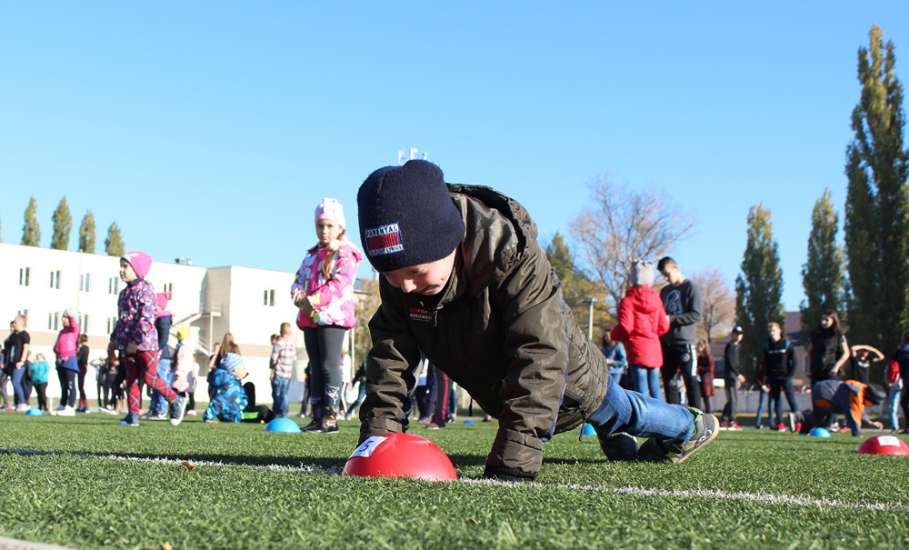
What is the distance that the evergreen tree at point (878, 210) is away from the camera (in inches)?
1192

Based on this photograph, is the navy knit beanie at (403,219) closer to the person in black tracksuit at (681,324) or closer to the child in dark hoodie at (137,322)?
the child in dark hoodie at (137,322)

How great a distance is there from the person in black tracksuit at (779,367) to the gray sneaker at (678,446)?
11792 millimetres

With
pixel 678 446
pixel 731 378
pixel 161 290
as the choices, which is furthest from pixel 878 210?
pixel 161 290

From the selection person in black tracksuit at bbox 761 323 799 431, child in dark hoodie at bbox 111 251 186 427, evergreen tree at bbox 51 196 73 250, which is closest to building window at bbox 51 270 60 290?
evergreen tree at bbox 51 196 73 250

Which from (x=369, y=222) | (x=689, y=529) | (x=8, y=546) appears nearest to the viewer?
(x=8, y=546)

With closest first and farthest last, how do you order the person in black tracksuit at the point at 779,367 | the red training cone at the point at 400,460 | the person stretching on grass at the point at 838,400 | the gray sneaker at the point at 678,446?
the red training cone at the point at 400,460 < the gray sneaker at the point at 678,446 < the person stretching on grass at the point at 838,400 < the person in black tracksuit at the point at 779,367

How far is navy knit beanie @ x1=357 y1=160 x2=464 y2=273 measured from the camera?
346 centimetres

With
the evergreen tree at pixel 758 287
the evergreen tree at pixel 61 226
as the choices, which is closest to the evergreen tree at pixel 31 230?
the evergreen tree at pixel 61 226

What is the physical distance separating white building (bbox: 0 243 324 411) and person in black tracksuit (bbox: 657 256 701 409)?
47.5 meters

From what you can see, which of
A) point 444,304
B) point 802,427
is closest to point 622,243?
point 802,427

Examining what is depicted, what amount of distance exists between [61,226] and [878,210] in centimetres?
6330

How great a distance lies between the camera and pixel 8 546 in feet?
7.00

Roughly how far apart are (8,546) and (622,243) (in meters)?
47.6

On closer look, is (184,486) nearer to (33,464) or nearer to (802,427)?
(33,464)
